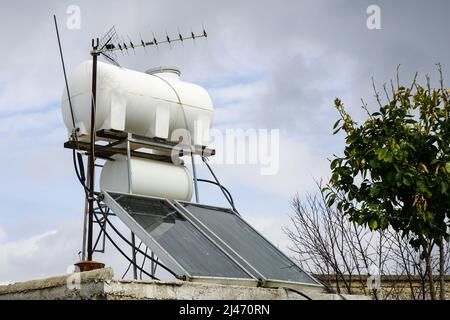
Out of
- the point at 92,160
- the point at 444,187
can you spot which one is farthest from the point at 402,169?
the point at 92,160

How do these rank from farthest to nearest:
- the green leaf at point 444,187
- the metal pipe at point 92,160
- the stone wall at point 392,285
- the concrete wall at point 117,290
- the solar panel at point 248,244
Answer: the stone wall at point 392,285 → the green leaf at point 444,187 → the solar panel at point 248,244 → the metal pipe at point 92,160 → the concrete wall at point 117,290

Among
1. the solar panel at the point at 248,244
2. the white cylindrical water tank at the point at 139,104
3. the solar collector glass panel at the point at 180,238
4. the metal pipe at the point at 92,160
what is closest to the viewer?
the solar collector glass panel at the point at 180,238

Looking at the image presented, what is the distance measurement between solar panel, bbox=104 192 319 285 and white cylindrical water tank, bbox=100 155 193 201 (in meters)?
0.35

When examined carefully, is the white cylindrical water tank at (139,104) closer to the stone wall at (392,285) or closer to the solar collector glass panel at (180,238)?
the solar collector glass panel at (180,238)

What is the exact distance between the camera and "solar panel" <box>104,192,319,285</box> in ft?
27.6

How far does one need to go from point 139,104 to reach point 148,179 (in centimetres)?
107

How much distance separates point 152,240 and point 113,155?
2.50m

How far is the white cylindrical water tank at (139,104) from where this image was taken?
1017cm

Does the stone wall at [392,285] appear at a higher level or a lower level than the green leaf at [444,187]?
lower

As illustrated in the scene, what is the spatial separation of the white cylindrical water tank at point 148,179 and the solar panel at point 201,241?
349mm

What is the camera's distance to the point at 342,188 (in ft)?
34.3

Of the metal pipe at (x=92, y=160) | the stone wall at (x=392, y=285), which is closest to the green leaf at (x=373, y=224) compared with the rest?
the metal pipe at (x=92, y=160)
